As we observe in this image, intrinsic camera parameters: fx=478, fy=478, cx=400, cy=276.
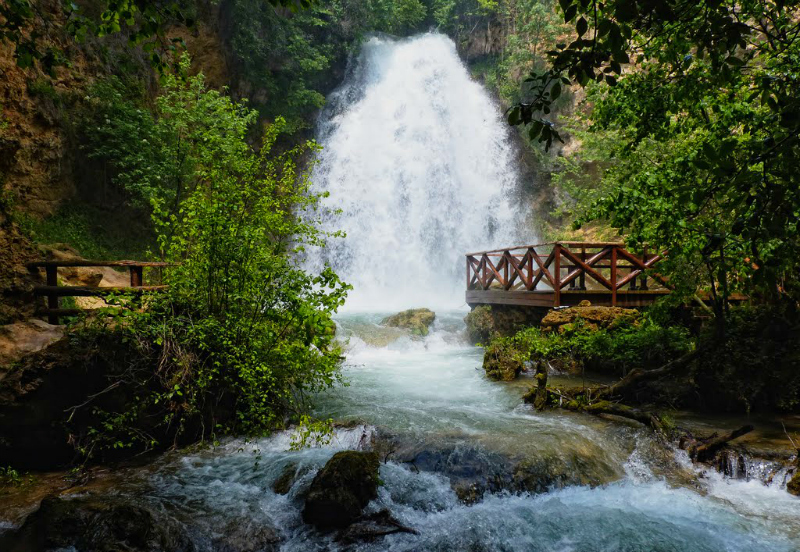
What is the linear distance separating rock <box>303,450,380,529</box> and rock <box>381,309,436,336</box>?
850 centimetres

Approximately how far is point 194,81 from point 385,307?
29.8ft

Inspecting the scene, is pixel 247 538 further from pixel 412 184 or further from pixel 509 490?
pixel 412 184

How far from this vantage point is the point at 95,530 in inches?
134

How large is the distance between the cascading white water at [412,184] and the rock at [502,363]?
7967 mm

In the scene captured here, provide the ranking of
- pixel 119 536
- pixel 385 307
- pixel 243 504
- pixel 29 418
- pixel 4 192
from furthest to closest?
pixel 385 307, pixel 4 192, pixel 29 418, pixel 243 504, pixel 119 536

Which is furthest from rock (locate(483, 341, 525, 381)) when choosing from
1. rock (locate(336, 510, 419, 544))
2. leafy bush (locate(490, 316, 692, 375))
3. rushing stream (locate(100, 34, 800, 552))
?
rock (locate(336, 510, 419, 544))

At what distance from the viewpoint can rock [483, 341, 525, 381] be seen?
323 inches

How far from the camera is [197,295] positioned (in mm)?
5047

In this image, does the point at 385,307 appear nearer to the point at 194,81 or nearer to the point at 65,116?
the point at 194,81

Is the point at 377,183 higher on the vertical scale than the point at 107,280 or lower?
higher

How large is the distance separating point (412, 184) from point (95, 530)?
56.7 feet

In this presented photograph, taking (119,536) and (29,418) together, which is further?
(29,418)

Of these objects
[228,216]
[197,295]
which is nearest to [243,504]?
[197,295]

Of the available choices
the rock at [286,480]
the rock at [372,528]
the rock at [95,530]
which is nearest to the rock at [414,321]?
the rock at [286,480]
